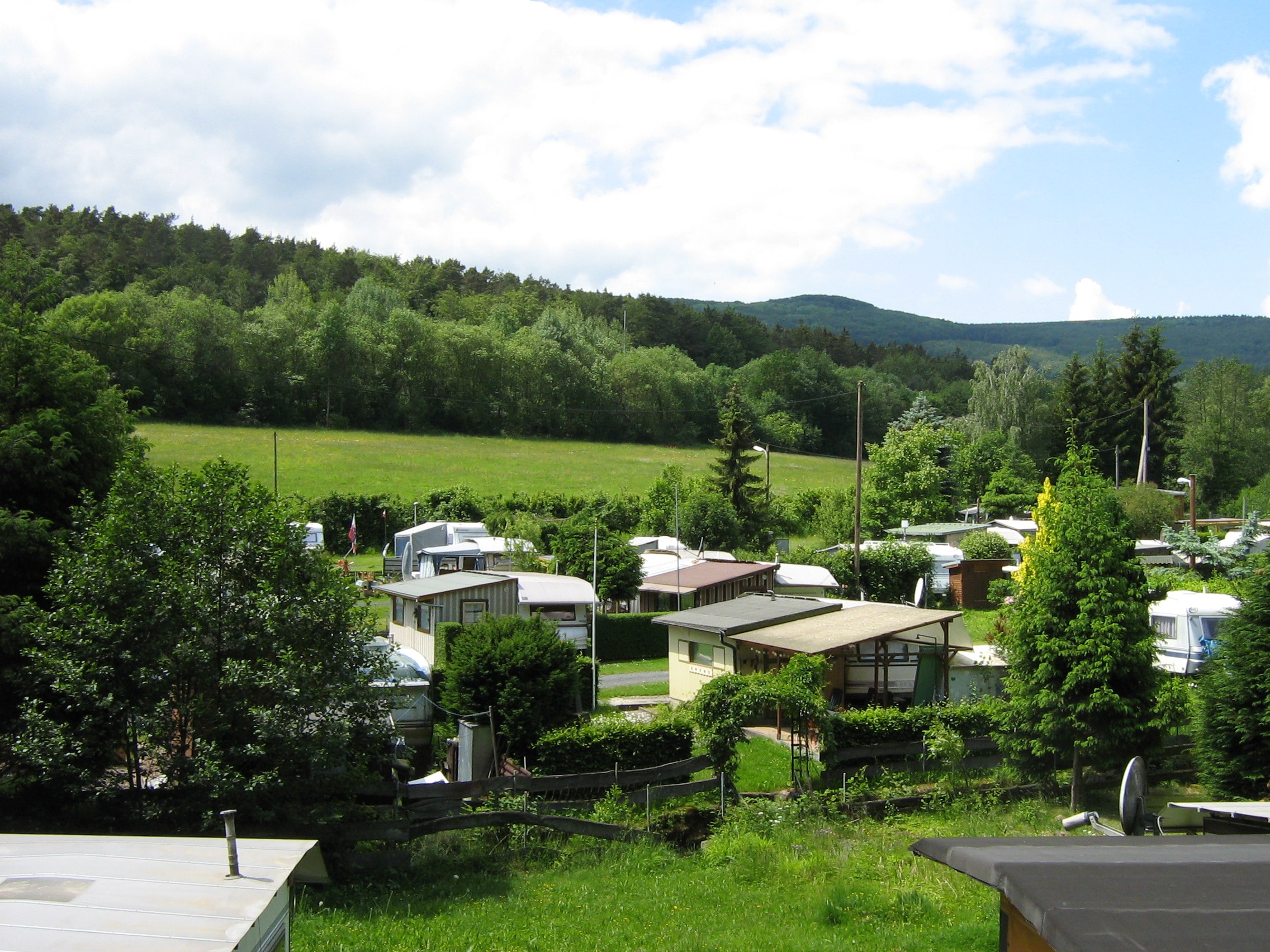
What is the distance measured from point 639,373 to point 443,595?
6982 centimetres

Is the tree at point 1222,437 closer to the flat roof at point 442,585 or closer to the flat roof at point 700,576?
the flat roof at point 700,576

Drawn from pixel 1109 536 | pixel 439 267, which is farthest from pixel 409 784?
pixel 439 267

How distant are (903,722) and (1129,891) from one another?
1447 cm

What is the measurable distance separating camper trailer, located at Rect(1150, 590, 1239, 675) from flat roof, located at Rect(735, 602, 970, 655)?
684 cm

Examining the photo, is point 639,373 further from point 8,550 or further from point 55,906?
point 55,906

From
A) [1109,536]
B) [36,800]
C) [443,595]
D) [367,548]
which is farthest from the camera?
[367,548]

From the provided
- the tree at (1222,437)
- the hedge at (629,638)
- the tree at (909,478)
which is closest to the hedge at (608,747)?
the hedge at (629,638)

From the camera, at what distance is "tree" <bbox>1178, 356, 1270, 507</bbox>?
71062 mm

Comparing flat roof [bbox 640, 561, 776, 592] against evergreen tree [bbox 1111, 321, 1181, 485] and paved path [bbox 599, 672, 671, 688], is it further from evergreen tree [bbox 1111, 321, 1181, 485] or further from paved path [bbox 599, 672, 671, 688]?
evergreen tree [bbox 1111, 321, 1181, 485]

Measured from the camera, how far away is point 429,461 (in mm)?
67750

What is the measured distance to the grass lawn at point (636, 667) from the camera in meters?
29.7

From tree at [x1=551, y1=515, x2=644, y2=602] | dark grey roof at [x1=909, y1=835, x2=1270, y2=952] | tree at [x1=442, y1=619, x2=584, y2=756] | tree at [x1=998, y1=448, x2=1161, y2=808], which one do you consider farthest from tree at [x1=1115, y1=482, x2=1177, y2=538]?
dark grey roof at [x1=909, y1=835, x2=1270, y2=952]

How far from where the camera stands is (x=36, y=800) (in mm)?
12641

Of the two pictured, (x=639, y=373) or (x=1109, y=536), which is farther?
(x=639, y=373)
